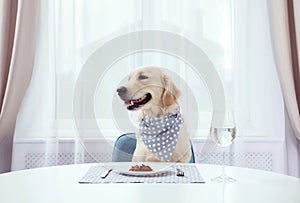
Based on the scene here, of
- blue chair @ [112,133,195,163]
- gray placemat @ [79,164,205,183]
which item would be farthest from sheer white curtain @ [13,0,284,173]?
gray placemat @ [79,164,205,183]

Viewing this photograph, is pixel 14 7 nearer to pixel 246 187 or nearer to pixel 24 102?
pixel 24 102

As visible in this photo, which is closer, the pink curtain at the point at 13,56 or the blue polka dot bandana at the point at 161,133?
the blue polka dot bandana at the point at 161,133

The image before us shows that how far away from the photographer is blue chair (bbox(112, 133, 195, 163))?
53.2 inches

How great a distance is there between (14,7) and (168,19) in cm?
91

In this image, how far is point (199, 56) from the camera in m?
1.62

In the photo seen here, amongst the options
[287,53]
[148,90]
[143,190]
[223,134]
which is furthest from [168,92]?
[287,53]

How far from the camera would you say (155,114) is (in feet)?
4.01

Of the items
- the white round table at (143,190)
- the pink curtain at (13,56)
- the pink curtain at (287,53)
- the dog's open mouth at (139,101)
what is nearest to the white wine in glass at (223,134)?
the white round table at (143,190)

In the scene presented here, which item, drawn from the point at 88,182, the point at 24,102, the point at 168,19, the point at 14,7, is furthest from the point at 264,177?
the point at 14,7

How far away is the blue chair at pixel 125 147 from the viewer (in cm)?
135

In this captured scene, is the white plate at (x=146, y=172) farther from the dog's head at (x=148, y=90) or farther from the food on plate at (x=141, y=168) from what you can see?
the dog's head at (x=148, y=90)

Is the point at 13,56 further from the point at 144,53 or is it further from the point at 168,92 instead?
the point at 168,92

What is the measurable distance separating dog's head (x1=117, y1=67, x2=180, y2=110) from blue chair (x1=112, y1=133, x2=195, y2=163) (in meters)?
0.15

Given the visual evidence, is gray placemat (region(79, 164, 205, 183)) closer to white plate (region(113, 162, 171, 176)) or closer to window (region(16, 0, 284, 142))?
white plate (region(113, 162, 171, 176))
